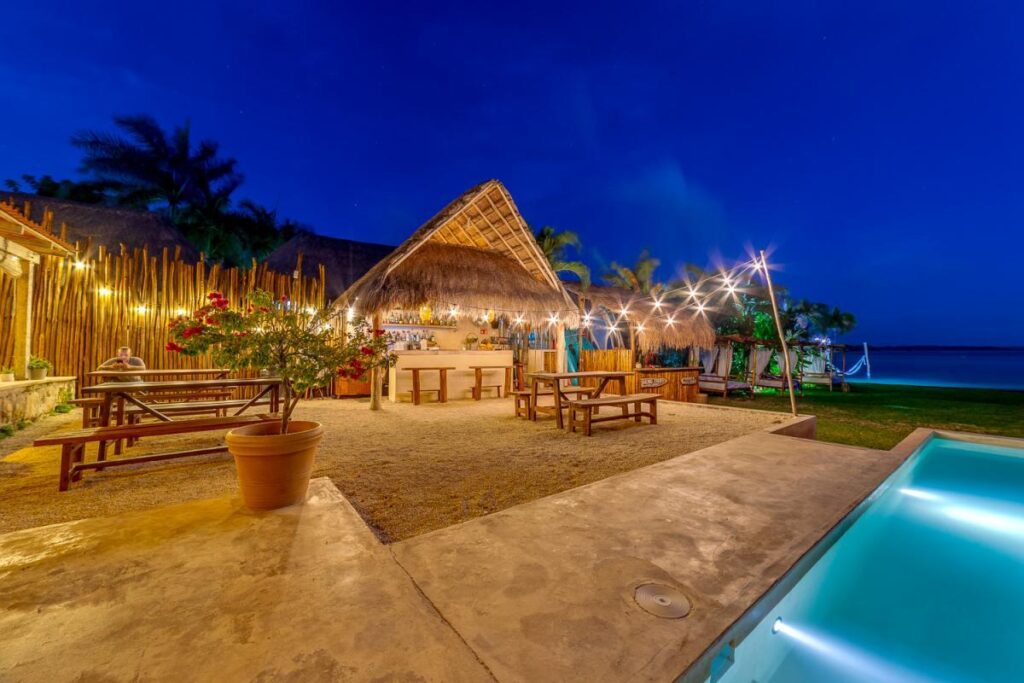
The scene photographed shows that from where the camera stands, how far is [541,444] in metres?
5.14

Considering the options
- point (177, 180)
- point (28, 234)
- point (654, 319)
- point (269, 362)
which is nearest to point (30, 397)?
point (28, 234)

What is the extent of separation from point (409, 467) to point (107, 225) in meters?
14.5

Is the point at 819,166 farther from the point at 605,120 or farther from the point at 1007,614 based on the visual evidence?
the point at 1007,614

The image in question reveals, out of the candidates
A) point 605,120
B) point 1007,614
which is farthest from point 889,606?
point 605,120

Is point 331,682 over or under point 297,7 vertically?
under

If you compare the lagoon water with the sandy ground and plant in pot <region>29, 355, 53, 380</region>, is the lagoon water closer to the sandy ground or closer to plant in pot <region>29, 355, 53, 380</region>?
the sandy ground

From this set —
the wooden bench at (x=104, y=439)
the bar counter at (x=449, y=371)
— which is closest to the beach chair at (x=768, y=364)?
the bar counter at (x=449, y=371)

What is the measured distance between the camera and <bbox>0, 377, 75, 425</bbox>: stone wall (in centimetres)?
556

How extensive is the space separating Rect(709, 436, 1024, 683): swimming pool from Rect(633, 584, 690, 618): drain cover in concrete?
199 millimetres

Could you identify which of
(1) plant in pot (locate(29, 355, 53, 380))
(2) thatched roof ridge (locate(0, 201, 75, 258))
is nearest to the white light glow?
(2) thatched roof ridge (locate(0, 201, 75, 258))

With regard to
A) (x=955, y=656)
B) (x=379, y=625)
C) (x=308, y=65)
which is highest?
(x=308, y=65)

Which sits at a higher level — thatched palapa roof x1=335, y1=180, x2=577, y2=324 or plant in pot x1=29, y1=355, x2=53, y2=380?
thatched palapa roof x1=335, y1=180, x2=577, y2=324

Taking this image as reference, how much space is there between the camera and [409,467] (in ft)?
13.4

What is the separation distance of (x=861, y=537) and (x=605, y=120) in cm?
5033
